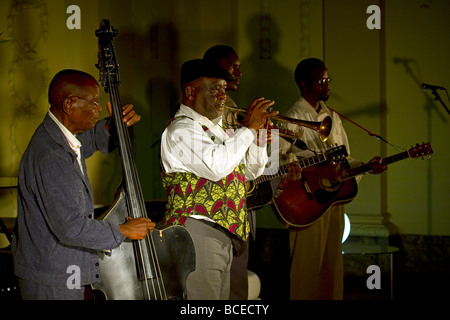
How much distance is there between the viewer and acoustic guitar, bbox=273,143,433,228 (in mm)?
4172

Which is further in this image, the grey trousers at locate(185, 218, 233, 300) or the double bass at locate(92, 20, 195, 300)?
the grey trousers at locate(185, 218, 233, 300)

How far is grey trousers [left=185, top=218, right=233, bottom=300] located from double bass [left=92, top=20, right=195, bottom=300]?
9cm

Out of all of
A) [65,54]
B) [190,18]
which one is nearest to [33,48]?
[65,54]

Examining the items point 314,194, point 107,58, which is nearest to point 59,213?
point 107,58

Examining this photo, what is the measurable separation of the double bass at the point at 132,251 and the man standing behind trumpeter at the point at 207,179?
12 centimetres

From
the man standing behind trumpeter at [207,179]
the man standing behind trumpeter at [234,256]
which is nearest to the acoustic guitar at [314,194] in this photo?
the man standing behind trumpeter at [234,256]

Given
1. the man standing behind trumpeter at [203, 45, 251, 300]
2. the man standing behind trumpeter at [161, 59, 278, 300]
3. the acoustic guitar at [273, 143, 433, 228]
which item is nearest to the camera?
the man standing behind trumpeter at [161, 59, 278, 300]

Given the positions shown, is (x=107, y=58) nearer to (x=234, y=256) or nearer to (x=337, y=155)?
(x=234, y=256)

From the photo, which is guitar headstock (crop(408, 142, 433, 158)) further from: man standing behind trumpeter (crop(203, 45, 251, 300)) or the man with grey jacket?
the man with grey jacket

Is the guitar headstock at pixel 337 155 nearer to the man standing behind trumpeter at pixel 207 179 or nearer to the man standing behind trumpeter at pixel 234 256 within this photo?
the man standing behind trumpeter at pixel 234 256

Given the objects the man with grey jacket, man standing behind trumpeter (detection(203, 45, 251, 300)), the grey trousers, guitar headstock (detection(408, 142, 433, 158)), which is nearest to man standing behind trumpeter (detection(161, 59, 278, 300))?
the grey trousers

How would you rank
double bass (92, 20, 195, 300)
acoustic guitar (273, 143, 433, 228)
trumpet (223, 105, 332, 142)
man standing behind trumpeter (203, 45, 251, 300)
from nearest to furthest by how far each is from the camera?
1. double bass (92, 20, 195, 300)
2. man standing behind trumpeter (203, 45, 251, 300)
3. trumpet (223, 105, 332, 142)
4. acoustic guitar (273, 143, 433, 228)

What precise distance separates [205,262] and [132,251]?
41 cm

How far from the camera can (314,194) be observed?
4.23m
